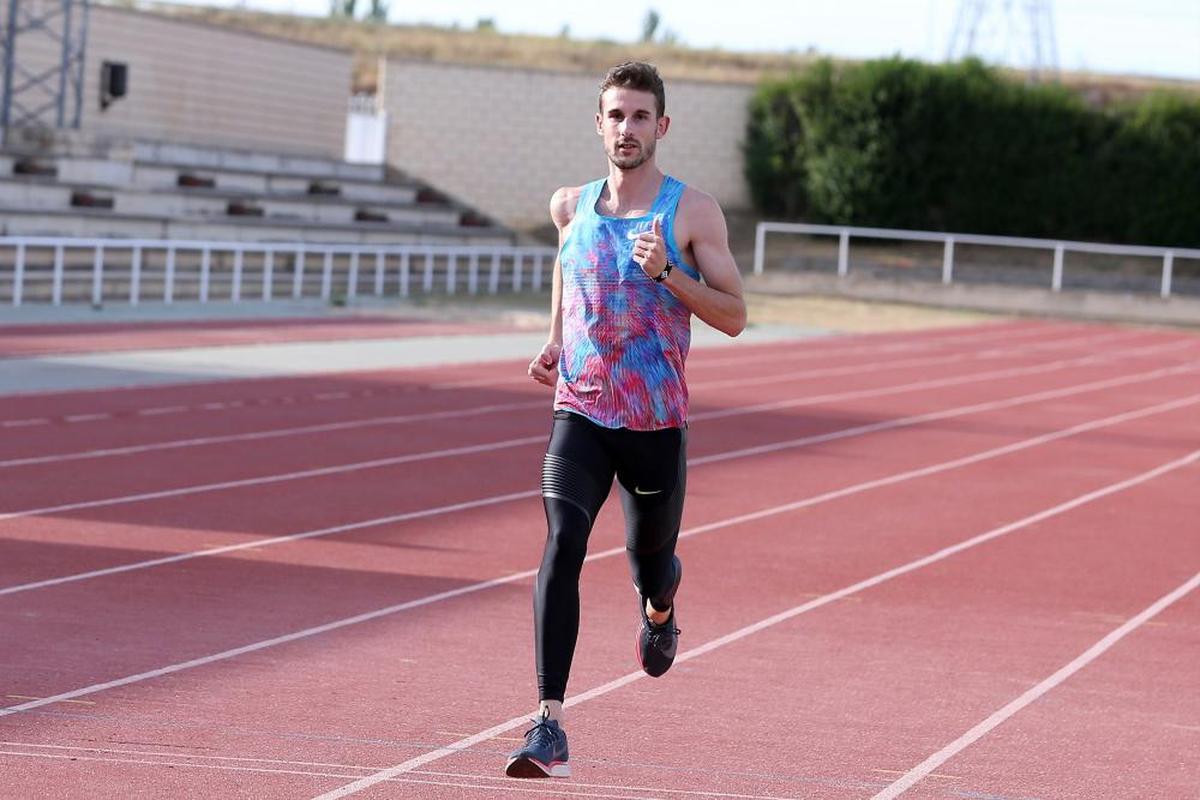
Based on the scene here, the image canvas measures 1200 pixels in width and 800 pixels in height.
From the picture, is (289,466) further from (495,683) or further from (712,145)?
(712,145)

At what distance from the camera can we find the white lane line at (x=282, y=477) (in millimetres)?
9930

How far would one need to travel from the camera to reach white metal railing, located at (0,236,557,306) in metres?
23.4

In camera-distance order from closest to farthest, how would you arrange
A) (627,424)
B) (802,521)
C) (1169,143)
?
(627,424) → (802,521) → (1169,143)

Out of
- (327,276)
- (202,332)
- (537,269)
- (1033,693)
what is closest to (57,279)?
(202,332)

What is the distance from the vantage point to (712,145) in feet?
146

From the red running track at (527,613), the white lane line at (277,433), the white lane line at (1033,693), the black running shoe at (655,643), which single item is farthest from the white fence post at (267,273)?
the black running shoe at (655,643)

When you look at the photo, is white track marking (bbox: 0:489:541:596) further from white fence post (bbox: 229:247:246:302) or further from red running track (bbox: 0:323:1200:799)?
white fence post (bbox: 229:247:246:302)

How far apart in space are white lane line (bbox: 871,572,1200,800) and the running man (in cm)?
95

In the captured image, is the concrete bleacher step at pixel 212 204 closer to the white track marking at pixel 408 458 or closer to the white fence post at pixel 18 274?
the white fence post at pixel 18 274

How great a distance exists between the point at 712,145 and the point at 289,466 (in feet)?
109

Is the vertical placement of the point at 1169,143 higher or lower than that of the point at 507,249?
higher

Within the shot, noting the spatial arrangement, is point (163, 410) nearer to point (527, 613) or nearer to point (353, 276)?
point (527, 613)

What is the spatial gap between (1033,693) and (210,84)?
106 feet

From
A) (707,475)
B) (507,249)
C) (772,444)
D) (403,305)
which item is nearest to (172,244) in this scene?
(403,305)
